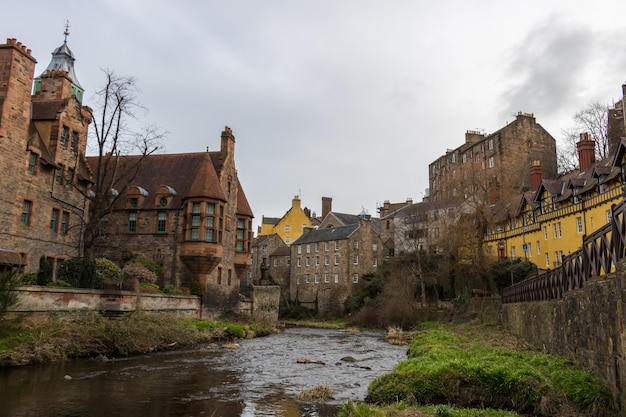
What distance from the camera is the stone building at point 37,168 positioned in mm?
23719

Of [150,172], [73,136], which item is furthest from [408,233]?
[73,136]

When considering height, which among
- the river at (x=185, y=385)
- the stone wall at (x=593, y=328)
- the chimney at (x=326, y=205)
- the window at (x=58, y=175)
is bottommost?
the river at (x=185, y=385)

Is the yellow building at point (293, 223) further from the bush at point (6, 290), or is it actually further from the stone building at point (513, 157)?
the bush at point (6, 290)

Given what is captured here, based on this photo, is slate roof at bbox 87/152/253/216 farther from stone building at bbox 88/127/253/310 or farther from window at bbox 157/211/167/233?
window at bbox 157/211/167/233

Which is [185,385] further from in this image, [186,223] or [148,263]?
[186,223]

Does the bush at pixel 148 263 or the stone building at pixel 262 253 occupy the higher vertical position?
the stone building at pixel 262 253

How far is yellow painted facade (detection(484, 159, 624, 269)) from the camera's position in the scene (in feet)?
106

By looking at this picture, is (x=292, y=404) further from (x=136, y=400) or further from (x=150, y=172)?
(x=150, y=172)

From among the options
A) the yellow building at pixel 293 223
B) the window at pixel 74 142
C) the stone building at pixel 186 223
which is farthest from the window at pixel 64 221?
the yellow building at pixel 293 223

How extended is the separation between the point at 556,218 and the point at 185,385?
3338 cm

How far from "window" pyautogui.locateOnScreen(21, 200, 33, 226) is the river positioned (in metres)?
10.4

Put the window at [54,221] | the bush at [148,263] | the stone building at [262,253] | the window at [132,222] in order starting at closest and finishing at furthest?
the window at [54,221] → the bush at [148,263] → the window at [132,222] → the stone building at [262,253]

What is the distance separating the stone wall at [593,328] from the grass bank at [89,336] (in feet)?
52.6

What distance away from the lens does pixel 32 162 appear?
2577 centimetres
